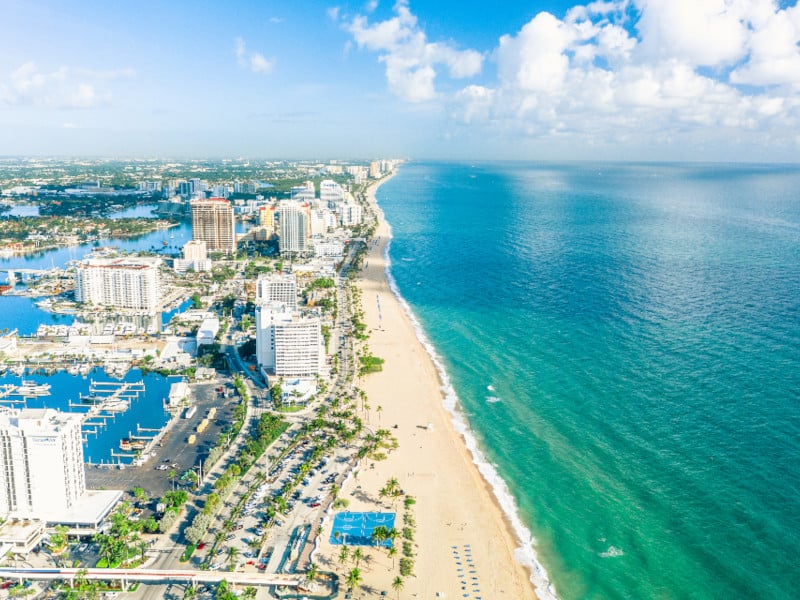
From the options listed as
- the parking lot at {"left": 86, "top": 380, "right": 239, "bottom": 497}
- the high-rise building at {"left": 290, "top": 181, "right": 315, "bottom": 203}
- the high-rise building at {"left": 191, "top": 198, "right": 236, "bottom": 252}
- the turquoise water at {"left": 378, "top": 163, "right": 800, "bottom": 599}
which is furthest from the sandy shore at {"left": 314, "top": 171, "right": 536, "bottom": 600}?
the high-rise building at {"left": 290, "top": 181, "right": 315, "bottom": 203}

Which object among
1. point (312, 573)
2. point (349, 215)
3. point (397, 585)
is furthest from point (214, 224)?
point (397, 585)

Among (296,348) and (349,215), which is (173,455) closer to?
(296,348)

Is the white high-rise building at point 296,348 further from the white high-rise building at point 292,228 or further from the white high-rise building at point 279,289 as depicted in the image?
the white high-rise building at point 292,228

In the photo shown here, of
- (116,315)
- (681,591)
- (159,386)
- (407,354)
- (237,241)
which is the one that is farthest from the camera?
(237,241)

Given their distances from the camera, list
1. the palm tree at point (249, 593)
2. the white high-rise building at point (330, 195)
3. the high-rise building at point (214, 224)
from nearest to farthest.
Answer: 1. the palm tree at point (249, 593)
2. the high-rise building at point (214, 224)
3. the white high-rise building at point (330, 195)

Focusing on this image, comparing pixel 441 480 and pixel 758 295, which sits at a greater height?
pixel 758 295

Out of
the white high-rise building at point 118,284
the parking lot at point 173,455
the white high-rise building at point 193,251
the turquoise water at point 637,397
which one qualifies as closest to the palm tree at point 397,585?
the turquoise water at point 637,397

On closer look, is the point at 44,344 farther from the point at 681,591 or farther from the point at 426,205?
the point at 426,205

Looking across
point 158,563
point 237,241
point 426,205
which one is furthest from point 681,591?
point 426,205
